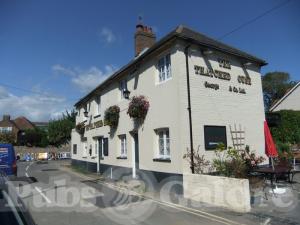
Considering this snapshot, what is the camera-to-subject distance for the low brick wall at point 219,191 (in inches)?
349

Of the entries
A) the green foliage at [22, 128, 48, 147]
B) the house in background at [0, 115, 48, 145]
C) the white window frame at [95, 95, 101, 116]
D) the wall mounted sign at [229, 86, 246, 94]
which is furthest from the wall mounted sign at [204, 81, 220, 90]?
the house in background at [0, 115, 48, 145]

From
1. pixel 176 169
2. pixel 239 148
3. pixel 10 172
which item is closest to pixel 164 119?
pixel 176 169

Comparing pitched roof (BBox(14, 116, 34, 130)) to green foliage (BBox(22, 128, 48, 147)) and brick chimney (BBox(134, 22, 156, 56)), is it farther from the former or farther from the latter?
brick chimney (BBox(134, 22, 156, 56))

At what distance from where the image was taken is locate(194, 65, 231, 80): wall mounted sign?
13203mm

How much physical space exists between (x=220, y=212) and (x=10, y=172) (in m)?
11.1

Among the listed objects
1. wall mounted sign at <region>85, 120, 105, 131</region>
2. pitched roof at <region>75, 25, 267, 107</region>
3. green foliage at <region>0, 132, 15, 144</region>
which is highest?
pitched roof at <region>75, 25, 267, 107</region>

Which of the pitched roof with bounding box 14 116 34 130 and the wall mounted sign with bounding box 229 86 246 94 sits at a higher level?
the pitched roof with bounding box 14 116 34 130

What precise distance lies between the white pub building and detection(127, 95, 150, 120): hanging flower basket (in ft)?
0.99

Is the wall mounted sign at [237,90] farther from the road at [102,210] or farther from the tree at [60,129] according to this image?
the tree at [60,129]

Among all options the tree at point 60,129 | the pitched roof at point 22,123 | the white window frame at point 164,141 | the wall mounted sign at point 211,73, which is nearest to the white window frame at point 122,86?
the white window frame at point 164,141

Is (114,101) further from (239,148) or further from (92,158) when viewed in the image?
(239,148)

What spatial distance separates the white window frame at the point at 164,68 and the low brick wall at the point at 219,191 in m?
4.46

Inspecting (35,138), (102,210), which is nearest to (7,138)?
(35,138)

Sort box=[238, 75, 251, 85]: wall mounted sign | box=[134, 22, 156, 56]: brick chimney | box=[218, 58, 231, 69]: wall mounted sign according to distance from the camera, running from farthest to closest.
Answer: box=[134, 22, 156, 56]: brick chimney < box=[238, 75, 251, 85]: wall mounted sign < box=[218, 58, 231, 69]: wall mounted sign
